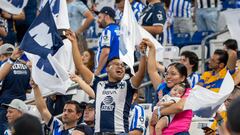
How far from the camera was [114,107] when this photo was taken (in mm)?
10383

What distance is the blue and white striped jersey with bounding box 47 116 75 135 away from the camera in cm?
1130

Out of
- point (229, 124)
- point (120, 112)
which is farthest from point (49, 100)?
point (229, 124)

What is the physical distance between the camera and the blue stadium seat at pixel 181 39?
15.3 metres

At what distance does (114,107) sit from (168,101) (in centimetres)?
83

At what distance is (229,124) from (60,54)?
6.64 m

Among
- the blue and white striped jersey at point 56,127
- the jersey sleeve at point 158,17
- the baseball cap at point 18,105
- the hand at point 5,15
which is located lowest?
the blue and white striped jersey at point 56,127

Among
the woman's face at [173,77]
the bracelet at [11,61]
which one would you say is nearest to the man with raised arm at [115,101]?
the woman's face at [173,77]

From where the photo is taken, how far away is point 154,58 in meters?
10.3

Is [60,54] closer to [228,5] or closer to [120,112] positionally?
[120,112]

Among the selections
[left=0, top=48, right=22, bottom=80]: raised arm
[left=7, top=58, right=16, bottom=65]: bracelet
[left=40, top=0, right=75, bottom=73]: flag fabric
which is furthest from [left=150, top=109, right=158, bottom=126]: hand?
[left=7, top=58, right=16, bottom=65]: bracelet

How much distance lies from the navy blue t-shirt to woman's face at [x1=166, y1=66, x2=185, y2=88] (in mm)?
3355

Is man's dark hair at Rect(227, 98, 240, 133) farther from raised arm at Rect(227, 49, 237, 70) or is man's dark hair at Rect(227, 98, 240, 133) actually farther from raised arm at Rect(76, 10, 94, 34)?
raised arm at Rect(76, 10, 94, 34)

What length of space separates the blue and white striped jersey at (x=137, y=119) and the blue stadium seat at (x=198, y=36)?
13.6ft

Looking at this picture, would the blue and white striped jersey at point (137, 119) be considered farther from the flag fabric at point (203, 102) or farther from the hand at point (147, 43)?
the flag fabric at point (203, 102)
